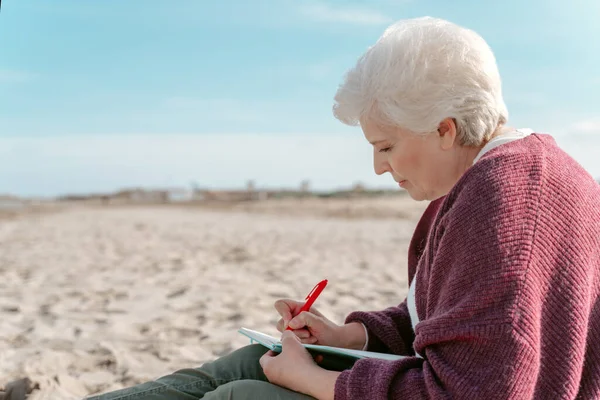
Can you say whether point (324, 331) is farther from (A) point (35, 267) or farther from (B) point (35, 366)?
(A) point (35, 267)

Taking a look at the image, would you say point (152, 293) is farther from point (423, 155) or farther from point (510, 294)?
point (510, 294)

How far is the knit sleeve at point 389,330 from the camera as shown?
198cm

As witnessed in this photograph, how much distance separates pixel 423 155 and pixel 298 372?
0.64 m

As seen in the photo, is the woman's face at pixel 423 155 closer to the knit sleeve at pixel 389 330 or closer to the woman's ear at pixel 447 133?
the woman's ear at pixel 447 133

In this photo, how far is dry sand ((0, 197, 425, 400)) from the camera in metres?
3.23

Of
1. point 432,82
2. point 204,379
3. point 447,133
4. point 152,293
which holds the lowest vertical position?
point 152,293

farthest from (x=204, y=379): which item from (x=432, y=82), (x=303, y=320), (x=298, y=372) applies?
(x=432, y=82)

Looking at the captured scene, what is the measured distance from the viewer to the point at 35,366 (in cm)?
304

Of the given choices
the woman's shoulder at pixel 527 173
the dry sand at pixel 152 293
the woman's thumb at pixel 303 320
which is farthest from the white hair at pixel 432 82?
the dry sand at pixel 152 293

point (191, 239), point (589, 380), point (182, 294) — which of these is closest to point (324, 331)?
point (589, 380)

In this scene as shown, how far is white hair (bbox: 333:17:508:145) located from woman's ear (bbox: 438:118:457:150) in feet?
0.06

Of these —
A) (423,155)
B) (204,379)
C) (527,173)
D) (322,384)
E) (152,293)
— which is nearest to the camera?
(527,173)

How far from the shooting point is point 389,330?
6.51 ft

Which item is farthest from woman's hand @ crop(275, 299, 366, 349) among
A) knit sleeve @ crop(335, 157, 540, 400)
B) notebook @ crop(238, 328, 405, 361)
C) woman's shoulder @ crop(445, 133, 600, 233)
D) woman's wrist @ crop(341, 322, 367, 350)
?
woman's shoulder @ crop(445, 133, 600, 233)
